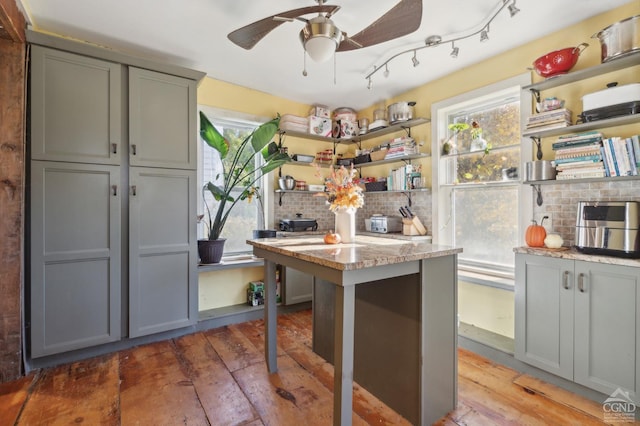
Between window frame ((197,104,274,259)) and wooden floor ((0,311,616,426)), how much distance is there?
4.44ft

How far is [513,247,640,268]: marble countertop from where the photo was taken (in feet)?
5.62

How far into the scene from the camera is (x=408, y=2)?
1.46 meters

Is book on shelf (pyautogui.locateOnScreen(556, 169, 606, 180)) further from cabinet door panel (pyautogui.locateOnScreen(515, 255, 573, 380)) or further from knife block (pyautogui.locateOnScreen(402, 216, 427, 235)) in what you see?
knife block (pyautogui.locateOnScreen(402, 216, 427, 235))

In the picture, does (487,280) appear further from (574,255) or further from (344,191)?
(344,191)

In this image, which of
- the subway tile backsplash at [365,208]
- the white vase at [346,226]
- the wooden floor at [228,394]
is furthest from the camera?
the subway tile backsplash at [365,208]

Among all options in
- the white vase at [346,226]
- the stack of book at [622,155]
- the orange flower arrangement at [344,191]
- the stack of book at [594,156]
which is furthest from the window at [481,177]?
the orange flower arrangement at [344,191]

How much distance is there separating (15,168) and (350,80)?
295cm

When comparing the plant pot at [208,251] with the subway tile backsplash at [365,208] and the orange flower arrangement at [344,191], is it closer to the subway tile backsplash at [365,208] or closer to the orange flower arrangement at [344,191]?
the subway tile backsplash at [365,208]

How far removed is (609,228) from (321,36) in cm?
211

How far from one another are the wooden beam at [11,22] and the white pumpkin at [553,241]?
3.77m

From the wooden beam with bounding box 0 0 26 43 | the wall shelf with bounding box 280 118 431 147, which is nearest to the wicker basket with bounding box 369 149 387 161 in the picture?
the wall shelf with bounding box 280 118 431 147

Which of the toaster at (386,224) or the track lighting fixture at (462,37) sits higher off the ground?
the track lighting fixture at (462,37)

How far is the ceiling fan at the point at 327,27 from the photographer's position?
60.2 inches

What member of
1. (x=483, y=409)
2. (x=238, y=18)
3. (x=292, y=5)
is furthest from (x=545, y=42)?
(x=483, y=409)
